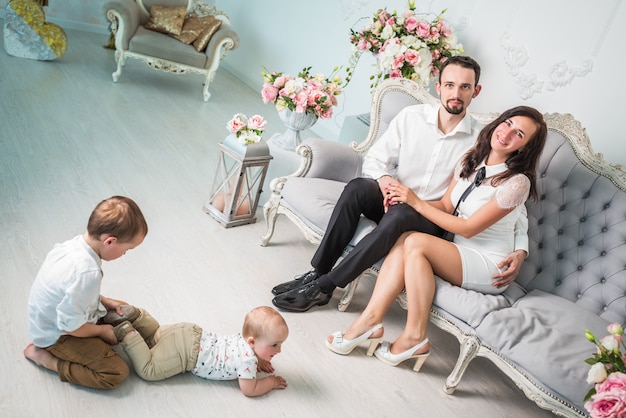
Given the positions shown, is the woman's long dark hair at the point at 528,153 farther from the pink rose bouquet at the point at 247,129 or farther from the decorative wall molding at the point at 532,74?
the pink rose bouquet at the point at 247,129

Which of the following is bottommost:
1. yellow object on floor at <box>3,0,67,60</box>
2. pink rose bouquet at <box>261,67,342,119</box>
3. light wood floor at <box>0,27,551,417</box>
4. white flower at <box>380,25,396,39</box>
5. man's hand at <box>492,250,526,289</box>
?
light wood floor at <box>0,27,551,417</box>

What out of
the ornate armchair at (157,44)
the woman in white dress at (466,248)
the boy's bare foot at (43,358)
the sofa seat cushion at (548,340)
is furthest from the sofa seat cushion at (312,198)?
the ornate armchair at (157,44)

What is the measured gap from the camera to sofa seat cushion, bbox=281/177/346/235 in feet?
9.07

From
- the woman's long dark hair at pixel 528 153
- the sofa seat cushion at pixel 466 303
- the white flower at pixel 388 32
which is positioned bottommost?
the sofa seat cushion at pixel 466 303

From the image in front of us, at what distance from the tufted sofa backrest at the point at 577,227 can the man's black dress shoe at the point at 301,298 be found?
1.01 metres

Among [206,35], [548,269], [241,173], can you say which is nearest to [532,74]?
[548,269]

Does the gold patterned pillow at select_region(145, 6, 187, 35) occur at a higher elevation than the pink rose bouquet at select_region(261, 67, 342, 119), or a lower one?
lower

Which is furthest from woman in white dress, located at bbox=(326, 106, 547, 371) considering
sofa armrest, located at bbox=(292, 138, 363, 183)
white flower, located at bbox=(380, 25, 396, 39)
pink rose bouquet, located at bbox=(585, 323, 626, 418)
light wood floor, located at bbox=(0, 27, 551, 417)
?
Answer: white flower, located at bbox=(380, 25, 396, 39)

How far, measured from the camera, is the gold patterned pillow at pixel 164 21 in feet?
17.1

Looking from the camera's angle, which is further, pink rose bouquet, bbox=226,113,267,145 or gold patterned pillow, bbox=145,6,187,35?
gold patterned pillow, bbox=145,6,187,35

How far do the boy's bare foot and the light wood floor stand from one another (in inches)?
1.3

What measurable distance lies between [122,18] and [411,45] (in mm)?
2626

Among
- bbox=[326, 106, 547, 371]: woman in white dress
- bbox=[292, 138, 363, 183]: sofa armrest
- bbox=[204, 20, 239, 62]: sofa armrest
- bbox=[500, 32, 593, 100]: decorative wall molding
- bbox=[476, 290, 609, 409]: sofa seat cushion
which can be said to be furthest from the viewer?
bbox=[204, 20, 239, 62]: sofa armrest

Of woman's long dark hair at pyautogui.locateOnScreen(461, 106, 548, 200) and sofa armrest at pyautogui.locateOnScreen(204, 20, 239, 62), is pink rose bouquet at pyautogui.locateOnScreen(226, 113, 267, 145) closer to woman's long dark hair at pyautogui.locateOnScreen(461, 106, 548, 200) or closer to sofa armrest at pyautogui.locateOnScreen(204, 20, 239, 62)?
woman's long dark hair at pyautogui.locateOnScreen(461, 106, 548, 200)
